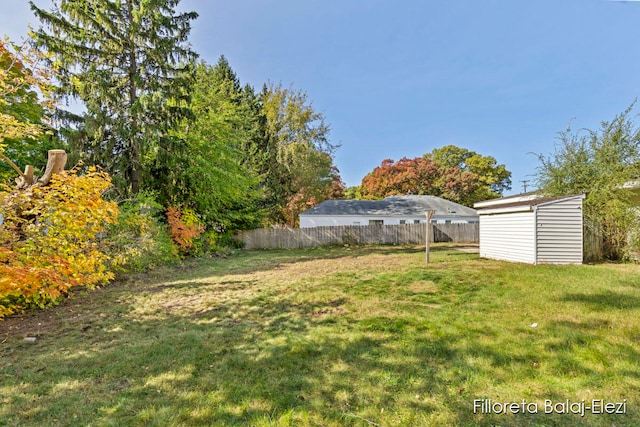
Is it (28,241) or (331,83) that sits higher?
(331,83)

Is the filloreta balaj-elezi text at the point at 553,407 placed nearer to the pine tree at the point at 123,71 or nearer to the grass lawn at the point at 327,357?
the grass lawn at the point at 327,357

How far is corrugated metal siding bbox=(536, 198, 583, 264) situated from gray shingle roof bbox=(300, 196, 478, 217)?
12331 mm

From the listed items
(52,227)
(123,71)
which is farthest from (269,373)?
(123,71)

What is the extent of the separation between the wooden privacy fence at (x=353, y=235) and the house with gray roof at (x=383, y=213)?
7.52ft

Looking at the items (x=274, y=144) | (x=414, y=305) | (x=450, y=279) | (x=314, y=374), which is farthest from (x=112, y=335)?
(x=274, y=144)

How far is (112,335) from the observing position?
12.3 ft

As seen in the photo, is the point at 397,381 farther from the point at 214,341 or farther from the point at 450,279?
the point at 450,279

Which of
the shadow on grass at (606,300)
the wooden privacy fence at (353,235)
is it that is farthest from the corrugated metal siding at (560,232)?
the wooden privacy fence at (353,235)

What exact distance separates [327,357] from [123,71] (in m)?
13.8

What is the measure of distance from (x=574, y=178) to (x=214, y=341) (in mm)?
13408

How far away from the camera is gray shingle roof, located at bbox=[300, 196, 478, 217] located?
833 inches

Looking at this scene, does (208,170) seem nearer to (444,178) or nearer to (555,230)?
(555,230)

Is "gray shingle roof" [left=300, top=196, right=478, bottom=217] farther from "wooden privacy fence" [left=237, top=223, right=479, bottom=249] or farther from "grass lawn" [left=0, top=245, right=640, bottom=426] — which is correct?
"grass lawn" [left=0, top=245, right=640, bottom=426]

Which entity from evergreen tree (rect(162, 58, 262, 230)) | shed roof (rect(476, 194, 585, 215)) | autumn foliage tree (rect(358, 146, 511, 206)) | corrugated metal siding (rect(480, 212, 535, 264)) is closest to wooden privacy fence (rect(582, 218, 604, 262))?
shed roof (rect(476, 194, 585, 215))
